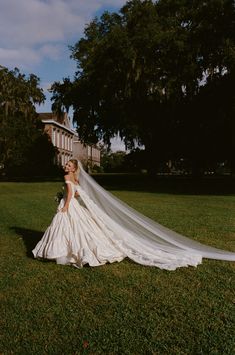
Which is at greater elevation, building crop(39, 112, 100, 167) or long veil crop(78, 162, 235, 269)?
building crop(39, 112, 100, 167)

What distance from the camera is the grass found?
429 centimetres

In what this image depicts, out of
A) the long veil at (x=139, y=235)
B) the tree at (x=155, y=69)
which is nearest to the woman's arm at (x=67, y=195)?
the long veil at (x=139, y=235)

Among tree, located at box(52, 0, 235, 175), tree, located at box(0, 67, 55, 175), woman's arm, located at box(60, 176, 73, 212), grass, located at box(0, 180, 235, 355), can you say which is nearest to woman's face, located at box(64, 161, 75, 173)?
woman's arm, located at box(60, 176, 73, 212)

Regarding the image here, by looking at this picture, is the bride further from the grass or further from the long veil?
the grass

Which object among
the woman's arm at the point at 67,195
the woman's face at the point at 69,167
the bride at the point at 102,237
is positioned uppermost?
the woman's face at the point at 69,167

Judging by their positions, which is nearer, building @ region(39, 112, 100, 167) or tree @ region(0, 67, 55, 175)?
tree @ region(0, 67, 55, 175)

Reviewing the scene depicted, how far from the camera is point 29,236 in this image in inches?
409

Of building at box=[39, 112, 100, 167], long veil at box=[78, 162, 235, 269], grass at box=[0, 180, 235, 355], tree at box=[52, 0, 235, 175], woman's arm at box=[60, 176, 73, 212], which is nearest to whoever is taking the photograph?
grass at box=[0, 180, 235, 355]

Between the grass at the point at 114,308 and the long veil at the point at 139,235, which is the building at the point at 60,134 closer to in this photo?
the long veil at the point at 139,235

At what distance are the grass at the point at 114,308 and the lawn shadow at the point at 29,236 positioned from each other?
0.31 metres

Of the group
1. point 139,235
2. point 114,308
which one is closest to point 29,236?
point 139,235

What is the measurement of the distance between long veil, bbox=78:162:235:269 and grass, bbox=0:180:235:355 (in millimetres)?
299

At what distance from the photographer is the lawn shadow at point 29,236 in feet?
29.4

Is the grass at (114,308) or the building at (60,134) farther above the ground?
the building at (60,134)
